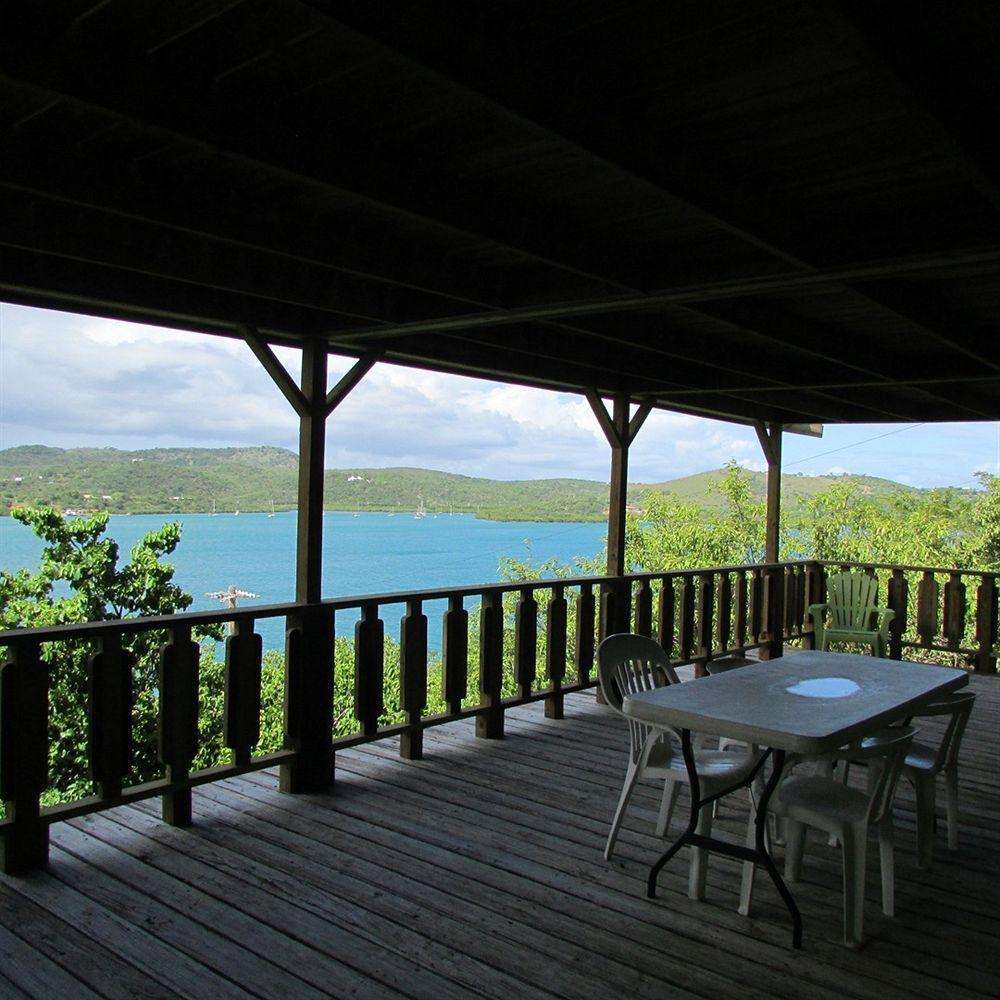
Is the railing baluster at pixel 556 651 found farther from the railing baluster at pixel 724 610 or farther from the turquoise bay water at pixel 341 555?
the turquoise bay water at pixel 341 555

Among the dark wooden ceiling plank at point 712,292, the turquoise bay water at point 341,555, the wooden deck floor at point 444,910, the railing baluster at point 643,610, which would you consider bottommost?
the turquoise bay water at point 341,555

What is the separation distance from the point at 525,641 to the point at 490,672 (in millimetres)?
443

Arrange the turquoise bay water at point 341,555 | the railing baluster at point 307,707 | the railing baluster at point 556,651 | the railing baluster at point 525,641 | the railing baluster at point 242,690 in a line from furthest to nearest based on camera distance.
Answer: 1. the turquoise bay water at point 341,555
2. the railing baluster at point 556,651
3. the railing baluster at point 525,641
4. the railing baluster at point 307,707
5. the railing baluster at point 242,690

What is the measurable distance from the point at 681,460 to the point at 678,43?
82377 millimetres

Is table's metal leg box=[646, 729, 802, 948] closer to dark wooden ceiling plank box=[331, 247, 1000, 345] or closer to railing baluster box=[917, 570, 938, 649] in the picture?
dark wooden ceiling plank box=[331, 247, 1000, 345]

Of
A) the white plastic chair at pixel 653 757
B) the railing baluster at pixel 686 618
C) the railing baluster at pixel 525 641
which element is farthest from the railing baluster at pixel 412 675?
the railing baluster at pixel 686 618

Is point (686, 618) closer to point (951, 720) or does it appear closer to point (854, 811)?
point (951, 720)

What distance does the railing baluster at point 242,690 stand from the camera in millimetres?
3881

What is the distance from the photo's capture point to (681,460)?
82.4 metres

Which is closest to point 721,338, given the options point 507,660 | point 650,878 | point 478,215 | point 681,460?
point 478,215

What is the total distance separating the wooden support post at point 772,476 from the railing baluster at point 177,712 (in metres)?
5.92

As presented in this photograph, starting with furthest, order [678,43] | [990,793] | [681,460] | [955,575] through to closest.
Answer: [681,460] → [955,575] → [990,793] → [678,43]

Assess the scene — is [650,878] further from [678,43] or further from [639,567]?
[639,567]

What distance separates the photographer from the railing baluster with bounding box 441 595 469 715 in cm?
488
